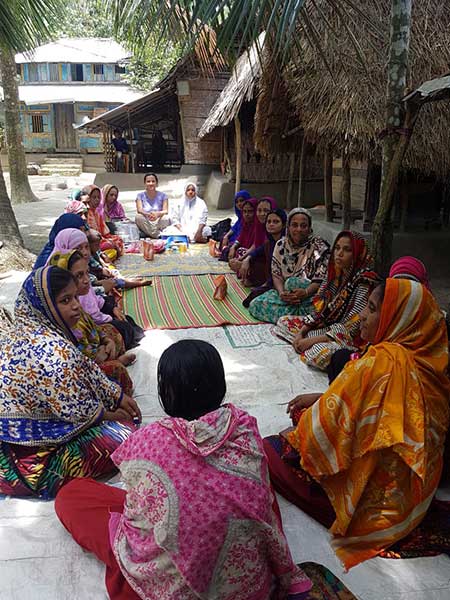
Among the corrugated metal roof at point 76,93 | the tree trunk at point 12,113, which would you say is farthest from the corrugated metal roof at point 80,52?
the tree trunk at point 12,113

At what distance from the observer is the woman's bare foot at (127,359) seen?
11.6 ft

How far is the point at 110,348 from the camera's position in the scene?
3.25 m

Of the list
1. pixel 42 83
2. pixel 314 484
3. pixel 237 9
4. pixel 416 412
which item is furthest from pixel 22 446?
pixel 42 83

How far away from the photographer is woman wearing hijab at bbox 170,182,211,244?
8.03 m

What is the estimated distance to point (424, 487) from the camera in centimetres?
187

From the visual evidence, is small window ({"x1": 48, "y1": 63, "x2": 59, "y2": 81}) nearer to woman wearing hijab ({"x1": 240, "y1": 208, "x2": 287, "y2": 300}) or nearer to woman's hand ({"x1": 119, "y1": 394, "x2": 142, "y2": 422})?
woman wearing hijab ({"x1": 240, "y1": 208, "x2": 287, "y2": 300})

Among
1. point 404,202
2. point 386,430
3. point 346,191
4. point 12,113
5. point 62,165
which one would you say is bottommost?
point 386,430

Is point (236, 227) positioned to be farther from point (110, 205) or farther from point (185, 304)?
point (110, 205)

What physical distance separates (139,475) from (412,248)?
19.3 ft

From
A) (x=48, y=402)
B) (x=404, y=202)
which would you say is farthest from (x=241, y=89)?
(x=48, y=402)

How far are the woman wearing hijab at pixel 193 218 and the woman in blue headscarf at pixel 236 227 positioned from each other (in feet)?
3.52

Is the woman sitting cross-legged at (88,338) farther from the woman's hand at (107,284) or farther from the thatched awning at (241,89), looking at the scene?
the thatched awning at (241,89)

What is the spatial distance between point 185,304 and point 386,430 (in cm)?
342

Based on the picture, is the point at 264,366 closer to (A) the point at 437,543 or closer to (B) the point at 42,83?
(A) the point at 437,543
